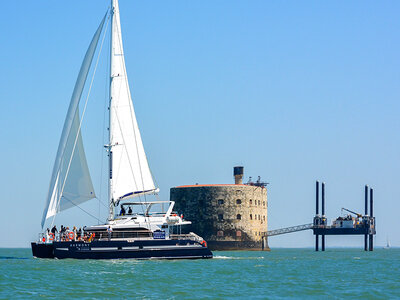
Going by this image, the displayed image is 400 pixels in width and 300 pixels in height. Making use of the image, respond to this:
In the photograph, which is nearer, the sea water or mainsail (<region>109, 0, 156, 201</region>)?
the sea water

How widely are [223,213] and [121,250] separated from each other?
1432 inches

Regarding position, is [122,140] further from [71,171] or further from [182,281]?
[182,281]

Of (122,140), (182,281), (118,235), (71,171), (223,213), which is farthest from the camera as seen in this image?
(223,213)

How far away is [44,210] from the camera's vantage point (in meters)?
41.9

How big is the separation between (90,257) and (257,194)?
4112 centimetres

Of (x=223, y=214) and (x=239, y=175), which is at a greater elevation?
(x=239, y=175)

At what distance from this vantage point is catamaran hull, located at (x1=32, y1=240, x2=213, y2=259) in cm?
4106

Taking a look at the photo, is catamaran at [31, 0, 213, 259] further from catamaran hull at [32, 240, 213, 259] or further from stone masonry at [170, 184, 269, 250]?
stone masonry at [170, 184, 269, 250]

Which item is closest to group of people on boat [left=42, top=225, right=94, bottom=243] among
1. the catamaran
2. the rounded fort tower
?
the catamaran

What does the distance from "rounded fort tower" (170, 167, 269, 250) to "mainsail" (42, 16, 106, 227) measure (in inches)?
1385

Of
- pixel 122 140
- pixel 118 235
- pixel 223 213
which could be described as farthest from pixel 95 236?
pixel 223 213

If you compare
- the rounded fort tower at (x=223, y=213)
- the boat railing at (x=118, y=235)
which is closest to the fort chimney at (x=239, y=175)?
the rounded fort tower at (x=223, y=213)

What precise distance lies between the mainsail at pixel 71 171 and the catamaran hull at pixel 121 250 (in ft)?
6.38

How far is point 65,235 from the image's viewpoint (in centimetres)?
4231
